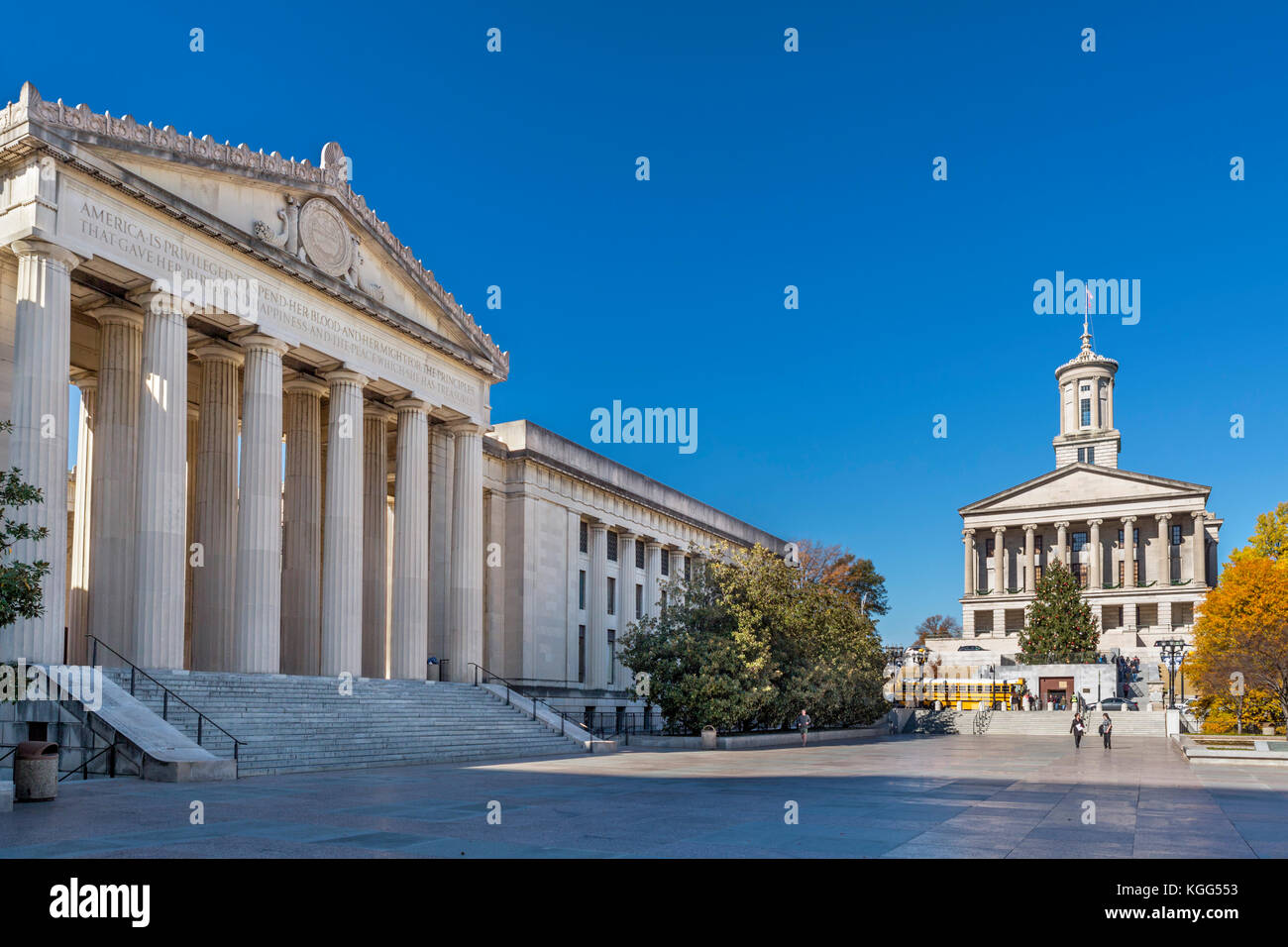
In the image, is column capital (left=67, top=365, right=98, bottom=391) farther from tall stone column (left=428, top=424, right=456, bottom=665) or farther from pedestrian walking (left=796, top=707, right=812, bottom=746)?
pedestrian walking (left=796, top=707, right=812, bottom=746)

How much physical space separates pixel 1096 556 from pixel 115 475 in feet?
333

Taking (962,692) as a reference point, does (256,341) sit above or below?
above

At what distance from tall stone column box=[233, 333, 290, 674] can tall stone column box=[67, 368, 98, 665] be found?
451 centimetres

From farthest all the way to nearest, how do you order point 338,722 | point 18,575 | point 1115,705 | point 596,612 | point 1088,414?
1. point 1088,414
2. point 1115,705
3. point 596,612
4. point 338,722
5. point 18,575

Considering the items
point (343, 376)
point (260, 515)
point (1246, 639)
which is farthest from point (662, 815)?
point (1246, 639)

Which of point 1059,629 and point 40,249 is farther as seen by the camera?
point 1059,629

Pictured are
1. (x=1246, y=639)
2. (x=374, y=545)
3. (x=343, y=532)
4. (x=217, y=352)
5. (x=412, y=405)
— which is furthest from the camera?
(x=1246, y=639)

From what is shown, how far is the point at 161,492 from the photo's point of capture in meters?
30.9

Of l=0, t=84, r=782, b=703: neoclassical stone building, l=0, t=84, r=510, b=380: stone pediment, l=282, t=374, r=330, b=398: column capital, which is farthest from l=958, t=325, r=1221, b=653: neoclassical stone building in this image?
l=282, t=374, r=330, b=398: column capital

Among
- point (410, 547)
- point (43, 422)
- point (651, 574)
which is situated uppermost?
point (43, 422)

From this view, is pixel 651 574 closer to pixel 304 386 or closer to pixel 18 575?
pixel 304 386

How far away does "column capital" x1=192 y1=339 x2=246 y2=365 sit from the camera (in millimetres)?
36969
